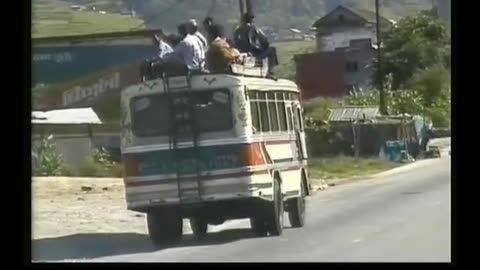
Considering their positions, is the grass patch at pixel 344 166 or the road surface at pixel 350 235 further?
the grass patch at pixel 344 166

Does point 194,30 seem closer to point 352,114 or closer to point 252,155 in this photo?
point 252,155

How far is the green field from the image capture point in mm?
9242

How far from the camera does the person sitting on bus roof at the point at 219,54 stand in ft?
30.1

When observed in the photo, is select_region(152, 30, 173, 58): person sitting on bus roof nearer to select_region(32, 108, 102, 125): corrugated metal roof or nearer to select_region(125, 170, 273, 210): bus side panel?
select_region(32, 108, 102, 125): corrugated metal roof

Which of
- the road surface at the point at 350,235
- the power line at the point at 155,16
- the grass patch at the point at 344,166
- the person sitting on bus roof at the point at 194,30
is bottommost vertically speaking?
the road surface at the point at 350,235

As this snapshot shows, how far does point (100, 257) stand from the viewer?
9.24 metres

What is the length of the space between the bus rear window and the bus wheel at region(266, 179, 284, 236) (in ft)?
1.71

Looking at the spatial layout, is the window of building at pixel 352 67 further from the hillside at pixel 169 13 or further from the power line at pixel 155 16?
the power line at pixel 155 16

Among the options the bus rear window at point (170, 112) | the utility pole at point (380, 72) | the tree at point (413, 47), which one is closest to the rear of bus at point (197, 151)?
the bus rear window at point (170, 112)

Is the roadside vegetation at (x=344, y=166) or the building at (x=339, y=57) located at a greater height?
the building at (x=339, y=57)

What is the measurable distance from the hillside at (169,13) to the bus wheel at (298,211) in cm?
105

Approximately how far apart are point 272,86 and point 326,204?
816 millimetres

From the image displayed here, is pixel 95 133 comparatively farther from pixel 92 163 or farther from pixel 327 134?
pixel 327 134
